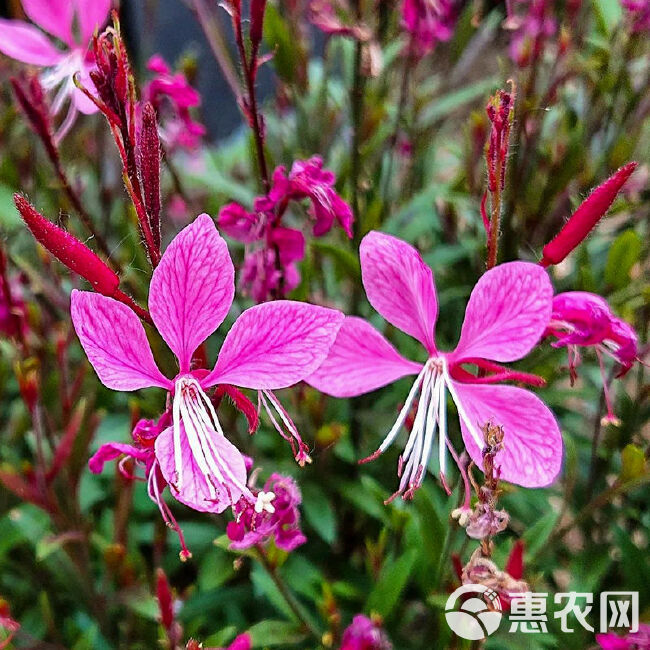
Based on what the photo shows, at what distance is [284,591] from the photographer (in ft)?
2.02

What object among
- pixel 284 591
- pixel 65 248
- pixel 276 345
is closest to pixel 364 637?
pixel 284 591

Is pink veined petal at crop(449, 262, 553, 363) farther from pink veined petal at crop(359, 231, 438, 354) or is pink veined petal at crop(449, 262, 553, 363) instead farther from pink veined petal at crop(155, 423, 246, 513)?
pink veined petal at crop(155, 423, 246, 513)

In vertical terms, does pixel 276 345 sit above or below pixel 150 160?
below

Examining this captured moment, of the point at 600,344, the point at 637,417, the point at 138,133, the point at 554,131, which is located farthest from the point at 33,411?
the point at 554,131

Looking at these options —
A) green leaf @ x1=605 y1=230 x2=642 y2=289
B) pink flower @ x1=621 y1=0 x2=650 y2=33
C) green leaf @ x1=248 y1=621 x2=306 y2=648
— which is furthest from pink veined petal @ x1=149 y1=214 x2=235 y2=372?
pink flower @ x1=621 y1=0 x2=650 y2=33

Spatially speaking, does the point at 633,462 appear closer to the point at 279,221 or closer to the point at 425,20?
the point at 279,221

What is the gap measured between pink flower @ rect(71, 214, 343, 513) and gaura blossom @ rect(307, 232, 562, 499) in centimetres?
7

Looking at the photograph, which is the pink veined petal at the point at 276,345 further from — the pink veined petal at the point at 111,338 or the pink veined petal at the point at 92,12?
the pink veined petal at the point at 92,12

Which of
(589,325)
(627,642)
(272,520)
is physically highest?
(589,325)

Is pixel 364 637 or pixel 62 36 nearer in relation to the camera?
pixel 364 637

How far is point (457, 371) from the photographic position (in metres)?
0.48

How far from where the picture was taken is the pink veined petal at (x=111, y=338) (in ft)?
1.33

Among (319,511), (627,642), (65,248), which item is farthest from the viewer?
(319,511)

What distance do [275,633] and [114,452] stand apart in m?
0.31
